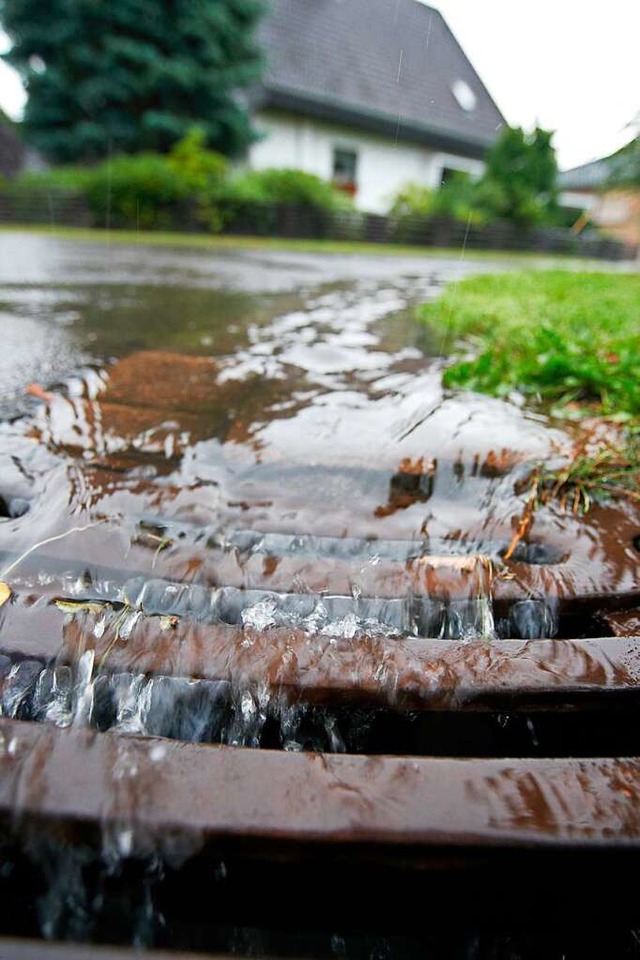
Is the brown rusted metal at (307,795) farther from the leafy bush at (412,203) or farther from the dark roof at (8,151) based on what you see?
the dark roof at (8,151)

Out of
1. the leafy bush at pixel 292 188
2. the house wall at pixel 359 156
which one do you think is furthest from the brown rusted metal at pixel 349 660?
the house wall at pixel 359 156

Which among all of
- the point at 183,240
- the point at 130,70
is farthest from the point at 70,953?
the point at 130,70

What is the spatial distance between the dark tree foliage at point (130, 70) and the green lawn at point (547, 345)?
40.5 ft

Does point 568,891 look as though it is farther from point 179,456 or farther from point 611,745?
point 179,456

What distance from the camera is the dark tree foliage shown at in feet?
43.9

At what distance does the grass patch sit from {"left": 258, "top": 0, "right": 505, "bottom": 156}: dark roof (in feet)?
47.7

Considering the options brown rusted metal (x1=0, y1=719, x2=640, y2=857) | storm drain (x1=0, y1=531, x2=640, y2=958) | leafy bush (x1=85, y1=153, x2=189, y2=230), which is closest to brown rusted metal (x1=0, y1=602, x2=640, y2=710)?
storm drain (x1=0, y1=531, x2=640, y2=958)

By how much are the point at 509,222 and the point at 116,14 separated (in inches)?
440

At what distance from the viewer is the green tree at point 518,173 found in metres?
17.0

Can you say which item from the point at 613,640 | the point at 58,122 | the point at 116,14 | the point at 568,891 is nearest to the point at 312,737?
the point at 568,891

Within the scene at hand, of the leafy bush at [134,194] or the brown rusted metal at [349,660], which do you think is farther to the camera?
the leafy bush at [134,194]

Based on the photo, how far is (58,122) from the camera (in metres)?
15.0

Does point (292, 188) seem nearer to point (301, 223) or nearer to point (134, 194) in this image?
point (301, 223)

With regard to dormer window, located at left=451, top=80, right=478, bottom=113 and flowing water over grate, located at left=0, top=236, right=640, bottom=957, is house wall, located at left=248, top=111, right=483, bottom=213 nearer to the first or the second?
dormer window, located at left=451, top=80, right=478, bottom=113
